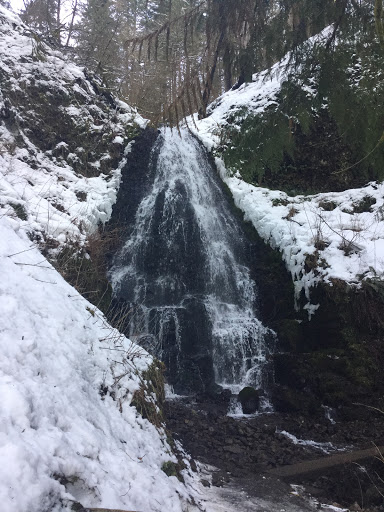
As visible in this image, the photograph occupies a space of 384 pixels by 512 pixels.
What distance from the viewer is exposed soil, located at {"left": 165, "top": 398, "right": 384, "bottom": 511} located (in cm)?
389

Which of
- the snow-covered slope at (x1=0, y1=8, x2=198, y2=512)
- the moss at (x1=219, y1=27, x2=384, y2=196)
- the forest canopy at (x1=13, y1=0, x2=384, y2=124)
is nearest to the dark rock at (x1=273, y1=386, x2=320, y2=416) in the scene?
the snow-covered slope at (x1=0, y1=8, x2=198, y2=512)

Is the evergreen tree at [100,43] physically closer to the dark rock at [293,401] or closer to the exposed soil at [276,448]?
the dark rock at [293,401]

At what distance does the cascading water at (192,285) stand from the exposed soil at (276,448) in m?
0.98

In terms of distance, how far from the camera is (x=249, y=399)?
6.48 metres

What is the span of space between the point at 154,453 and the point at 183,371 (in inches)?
165

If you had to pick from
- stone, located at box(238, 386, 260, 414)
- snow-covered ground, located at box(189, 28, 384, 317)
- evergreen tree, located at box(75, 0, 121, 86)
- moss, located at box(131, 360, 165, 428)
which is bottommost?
stone, located at box(238, 386, 260, 414)

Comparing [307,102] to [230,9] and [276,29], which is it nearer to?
[276,29]

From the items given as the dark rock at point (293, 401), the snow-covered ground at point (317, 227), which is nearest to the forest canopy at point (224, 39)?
the snow-covered ground at point (317, 227)

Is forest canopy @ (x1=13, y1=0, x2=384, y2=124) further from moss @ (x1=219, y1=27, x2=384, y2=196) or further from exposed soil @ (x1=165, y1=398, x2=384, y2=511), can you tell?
exposed soil @ (x1=165, y1=398, x2=384, y2=511)

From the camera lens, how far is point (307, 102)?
353 centimetres

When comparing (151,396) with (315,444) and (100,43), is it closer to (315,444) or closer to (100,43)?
(315,444)

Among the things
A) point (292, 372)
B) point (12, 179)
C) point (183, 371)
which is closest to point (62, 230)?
point (12, 179)

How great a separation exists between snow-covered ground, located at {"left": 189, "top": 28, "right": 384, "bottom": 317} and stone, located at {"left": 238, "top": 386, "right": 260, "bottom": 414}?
6.04ft

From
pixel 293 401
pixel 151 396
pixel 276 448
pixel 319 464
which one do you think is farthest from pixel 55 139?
pixel 319 464
